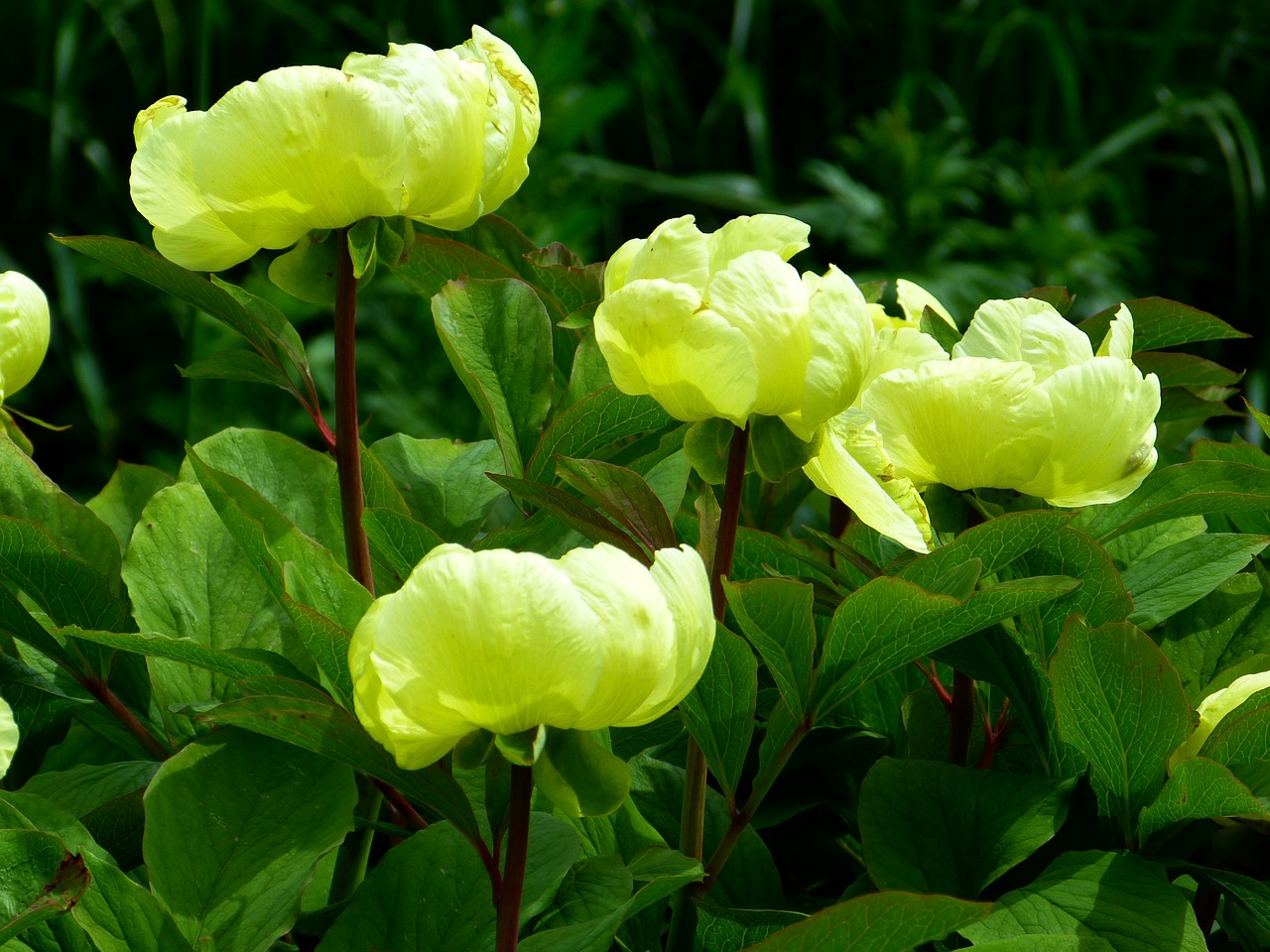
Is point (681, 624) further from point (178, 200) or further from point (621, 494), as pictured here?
point (178, 200)

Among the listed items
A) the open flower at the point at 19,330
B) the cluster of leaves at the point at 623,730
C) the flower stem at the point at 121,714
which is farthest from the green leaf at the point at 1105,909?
the open flower at the point at 19,330

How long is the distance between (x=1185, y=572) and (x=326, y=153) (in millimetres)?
359

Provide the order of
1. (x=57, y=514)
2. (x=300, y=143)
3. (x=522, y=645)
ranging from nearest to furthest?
(x=522, y=645), (x=300, y=143), (x=57, y=514)

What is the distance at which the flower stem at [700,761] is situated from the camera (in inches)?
18.2

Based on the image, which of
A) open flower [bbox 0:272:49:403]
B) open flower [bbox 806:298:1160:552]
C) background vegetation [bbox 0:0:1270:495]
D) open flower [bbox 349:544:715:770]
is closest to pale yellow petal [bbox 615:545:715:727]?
open flower [bbox 349:544:715:770]

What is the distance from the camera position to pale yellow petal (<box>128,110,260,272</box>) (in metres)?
0.48

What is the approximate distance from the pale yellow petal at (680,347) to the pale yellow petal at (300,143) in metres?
0.09

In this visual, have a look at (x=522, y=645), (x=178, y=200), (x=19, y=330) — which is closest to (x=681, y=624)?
(x=522, y=645)

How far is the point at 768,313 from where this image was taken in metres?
0.43

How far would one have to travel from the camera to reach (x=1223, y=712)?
18.7 inches

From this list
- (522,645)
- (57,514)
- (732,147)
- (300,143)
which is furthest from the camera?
(732,147)

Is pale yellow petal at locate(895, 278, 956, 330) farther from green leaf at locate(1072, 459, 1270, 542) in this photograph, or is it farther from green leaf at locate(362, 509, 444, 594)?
green leaf at locate(362, 509, 444, 594)

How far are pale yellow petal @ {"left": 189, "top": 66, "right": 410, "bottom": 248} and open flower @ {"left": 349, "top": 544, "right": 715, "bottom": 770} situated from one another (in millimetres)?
163

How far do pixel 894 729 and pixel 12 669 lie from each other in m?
0.37
